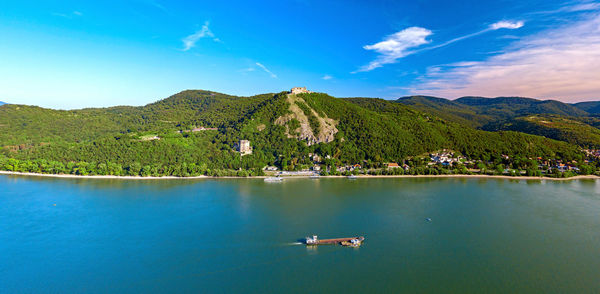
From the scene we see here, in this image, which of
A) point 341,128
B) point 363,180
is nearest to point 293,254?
point 363,180

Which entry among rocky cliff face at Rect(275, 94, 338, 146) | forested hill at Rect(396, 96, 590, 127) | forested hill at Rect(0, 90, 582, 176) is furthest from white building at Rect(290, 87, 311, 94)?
forested hill at Rect(396, 96, 590, 127)

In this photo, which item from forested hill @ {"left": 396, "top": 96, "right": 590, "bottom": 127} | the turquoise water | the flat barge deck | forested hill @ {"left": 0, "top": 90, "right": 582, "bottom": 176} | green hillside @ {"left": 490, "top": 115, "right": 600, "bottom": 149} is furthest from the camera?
forested hill @ {"left": 396, "top": 96, "right": 590, "bottom": 127}

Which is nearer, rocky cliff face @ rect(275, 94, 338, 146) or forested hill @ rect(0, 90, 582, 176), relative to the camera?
forested hill @ rect(0, 90, 582, 176)

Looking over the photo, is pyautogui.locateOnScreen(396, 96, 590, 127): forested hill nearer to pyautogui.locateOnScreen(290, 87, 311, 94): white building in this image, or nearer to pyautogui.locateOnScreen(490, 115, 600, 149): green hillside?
pyautogui.locateOnScreen(490, 115, 600, 149): green hillside

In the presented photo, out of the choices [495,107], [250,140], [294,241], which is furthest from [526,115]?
[294,241]

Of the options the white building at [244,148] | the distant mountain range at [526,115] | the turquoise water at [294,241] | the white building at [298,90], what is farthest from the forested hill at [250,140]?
the distant mountain range at [526,115]

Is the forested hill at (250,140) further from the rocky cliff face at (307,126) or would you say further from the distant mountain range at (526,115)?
the distant mountain range at (526,115)
